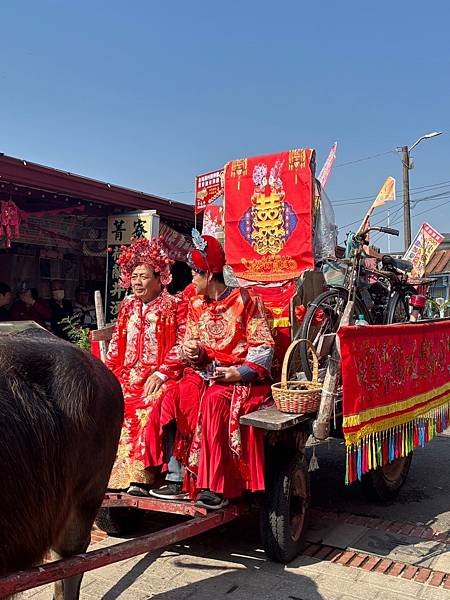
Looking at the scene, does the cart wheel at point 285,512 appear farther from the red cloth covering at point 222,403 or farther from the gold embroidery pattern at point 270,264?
the gold embroidery pattern at point 270,264

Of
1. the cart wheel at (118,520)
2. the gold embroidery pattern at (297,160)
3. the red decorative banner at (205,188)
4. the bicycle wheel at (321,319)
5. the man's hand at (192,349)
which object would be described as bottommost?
the cart wheel at (118,520)

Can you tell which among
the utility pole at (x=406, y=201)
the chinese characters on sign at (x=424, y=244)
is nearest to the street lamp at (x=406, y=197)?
the utility pole at (x=406, y=201)

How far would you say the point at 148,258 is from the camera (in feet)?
13.2

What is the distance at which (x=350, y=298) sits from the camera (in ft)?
15.9

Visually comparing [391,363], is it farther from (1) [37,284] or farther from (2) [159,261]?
(1) [37,284]

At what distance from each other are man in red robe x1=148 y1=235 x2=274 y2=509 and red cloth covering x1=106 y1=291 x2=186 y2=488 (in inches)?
4.7

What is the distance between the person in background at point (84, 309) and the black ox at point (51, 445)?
21.0 feet

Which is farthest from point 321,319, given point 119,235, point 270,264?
point 119,235

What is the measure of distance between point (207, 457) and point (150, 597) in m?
0.78

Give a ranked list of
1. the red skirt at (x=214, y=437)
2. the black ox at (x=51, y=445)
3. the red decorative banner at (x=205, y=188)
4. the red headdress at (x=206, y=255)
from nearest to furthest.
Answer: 1. the black ox at (x=51, y=445)
2. the red skirt at (x=214, y=437)
3. the red headdress at (x=206, y=255)
4. the red decorative banner at (x=205, y=188)

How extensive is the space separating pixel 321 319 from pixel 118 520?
2128 mm

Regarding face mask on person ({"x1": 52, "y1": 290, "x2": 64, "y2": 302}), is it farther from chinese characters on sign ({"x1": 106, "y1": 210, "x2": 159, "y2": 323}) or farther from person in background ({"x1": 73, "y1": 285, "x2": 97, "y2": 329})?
chinese characters on sign ({"x1": 106, "y1": 210, "x2": 159, "y2": 323})

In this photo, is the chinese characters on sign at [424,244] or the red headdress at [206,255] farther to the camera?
the chinese characters on sign at [424,244]

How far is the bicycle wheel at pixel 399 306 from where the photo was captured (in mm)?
5552
